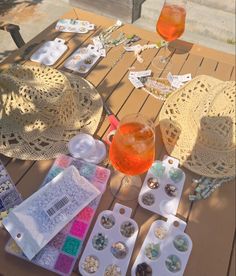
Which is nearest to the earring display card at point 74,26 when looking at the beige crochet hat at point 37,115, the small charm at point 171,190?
the beige crochet hat at point 37,115

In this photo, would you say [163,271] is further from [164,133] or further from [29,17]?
[29,17]

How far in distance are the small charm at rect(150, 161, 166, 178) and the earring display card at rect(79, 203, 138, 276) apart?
0.20 meters

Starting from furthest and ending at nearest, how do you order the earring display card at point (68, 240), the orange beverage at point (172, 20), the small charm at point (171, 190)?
1. the orange beverage at point (172, 20)
2. the small charm at point (171, 190)
3. the earring display card at point (68, 240)

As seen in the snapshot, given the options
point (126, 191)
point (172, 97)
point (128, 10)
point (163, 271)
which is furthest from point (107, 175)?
point (128, 10)

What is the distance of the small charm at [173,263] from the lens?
102 cm

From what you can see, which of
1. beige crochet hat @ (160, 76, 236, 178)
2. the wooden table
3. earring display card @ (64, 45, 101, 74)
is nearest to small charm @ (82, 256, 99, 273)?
the wooden table

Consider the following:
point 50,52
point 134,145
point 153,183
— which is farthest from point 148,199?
point 50,52

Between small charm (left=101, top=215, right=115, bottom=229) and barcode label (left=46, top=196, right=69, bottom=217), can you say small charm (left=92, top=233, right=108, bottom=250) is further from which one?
barcode label (left=46, top=196, right=69, bottom=217)

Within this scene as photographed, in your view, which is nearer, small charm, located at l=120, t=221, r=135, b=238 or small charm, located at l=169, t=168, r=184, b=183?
small charm, located at l=120, t=221, r=135, b=238

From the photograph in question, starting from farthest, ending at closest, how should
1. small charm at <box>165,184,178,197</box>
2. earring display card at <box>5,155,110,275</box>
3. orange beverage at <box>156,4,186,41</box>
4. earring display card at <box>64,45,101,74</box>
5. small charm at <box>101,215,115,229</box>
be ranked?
earring display card at <box>64,45,101,74</box> < orange beverage at <box>156,4,186,41</box> < small charm at <box>165,184,178,197</box> < small charm at <box>101,215,115,229</box> < earring display card at <box>5,155,110,275</box>

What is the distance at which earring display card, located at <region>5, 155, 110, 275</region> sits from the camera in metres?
0.99

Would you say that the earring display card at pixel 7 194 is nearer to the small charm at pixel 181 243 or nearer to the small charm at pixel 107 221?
the small charm at pixel 107 221

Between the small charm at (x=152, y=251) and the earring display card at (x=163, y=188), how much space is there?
129mm

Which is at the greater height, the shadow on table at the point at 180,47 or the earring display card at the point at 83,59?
the earring display card at the point at 83,59
